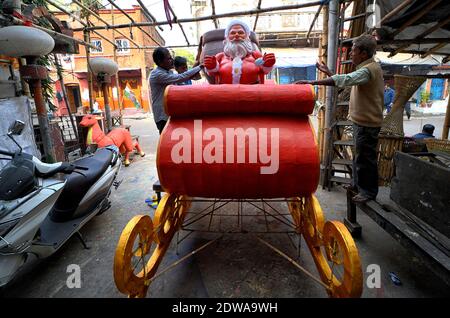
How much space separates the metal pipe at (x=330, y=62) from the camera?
142 inches

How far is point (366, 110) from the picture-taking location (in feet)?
8.23

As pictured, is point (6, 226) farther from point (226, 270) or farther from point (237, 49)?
point (237, 49)

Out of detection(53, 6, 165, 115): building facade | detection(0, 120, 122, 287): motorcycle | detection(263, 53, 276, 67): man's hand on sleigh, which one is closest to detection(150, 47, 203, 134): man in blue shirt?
detection(263, 53, 276, 67): man's hand on sleigh

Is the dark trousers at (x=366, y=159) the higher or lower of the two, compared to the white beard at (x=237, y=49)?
lower

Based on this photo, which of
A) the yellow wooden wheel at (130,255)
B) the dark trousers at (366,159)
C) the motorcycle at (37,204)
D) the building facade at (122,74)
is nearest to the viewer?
the yellow wooden wheel at (130,255)

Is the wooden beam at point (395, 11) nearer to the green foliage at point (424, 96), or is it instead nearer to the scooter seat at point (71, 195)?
the scooter seat at point (71, 195)

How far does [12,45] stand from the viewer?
3.19 metres

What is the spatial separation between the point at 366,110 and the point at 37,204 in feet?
10.1

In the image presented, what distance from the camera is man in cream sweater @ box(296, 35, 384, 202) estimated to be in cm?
240

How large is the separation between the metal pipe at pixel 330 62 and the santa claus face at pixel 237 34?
56.4 inches

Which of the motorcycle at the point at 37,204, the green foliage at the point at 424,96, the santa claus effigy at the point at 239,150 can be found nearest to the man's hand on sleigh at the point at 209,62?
the santa claus effigy at the point at 239,150

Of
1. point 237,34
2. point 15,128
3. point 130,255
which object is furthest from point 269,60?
point 15,128

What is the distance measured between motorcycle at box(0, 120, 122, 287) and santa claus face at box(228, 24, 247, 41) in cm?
222
